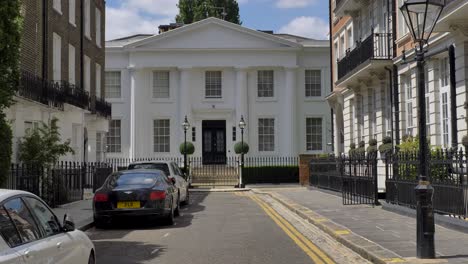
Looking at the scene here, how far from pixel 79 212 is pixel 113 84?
29109 millimetres

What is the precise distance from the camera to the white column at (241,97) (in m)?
45.2

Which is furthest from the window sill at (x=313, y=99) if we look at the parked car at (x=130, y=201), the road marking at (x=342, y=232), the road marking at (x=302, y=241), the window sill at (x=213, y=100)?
Answer: the road marking at (x=342, y=232)

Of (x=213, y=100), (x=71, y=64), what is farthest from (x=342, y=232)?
(x=213, y=100)

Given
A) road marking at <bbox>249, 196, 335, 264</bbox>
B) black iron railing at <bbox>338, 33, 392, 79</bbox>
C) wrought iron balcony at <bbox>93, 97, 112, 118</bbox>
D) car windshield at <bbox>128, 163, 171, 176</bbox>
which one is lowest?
road marking at <bbox>249, 196, 335, 264</bbox>

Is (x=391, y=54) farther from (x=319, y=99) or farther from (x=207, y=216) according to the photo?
(x=319, y=99)

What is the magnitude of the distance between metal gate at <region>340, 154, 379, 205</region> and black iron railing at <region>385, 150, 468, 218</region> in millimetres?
1650

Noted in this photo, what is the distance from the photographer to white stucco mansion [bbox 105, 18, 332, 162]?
45188 mm

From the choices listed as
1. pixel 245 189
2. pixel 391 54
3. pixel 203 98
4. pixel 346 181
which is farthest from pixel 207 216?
pixel 203 98

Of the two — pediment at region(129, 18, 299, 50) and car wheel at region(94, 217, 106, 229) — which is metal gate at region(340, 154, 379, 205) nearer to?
car wheel at region(94, 217, 106, 229)

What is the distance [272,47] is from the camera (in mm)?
45562

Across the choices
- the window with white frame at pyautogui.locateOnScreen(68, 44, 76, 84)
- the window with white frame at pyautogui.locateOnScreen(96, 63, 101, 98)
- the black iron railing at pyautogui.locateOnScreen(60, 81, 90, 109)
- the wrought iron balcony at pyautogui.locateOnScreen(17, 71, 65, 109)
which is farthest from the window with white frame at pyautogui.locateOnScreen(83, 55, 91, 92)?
the wrought iron balcony at pyautogui.locateOnScreen(17, 71, 65, 109)

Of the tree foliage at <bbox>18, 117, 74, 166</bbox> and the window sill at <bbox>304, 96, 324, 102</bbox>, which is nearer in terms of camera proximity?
the tree foliage at <bbox>18, 117, 74, 166</bbox>

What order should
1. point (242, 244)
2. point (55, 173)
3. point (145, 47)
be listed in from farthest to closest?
point (145, 47) < point (55, 173) < point (242, 244)

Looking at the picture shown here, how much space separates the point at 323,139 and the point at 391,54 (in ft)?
76.4
